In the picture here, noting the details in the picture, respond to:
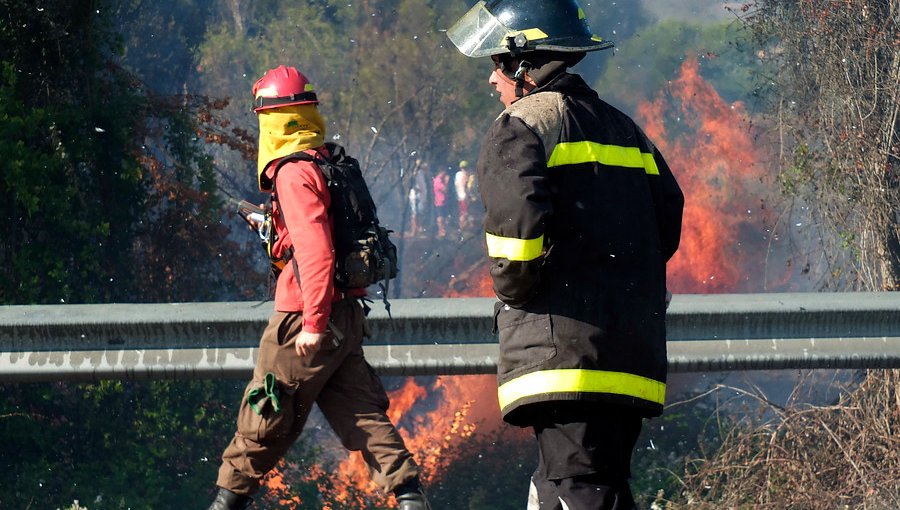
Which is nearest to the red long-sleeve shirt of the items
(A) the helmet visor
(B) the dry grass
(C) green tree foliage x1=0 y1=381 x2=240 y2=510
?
(A) the helmet visor

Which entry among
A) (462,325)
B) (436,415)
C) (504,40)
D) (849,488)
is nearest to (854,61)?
(849,488)

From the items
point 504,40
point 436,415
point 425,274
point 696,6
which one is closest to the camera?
point 504,40

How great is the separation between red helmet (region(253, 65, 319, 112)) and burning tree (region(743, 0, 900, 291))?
3774 mm

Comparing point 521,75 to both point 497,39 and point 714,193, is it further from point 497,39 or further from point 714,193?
point 714,193

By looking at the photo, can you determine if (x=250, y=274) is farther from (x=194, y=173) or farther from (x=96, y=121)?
(x=96, y=121)

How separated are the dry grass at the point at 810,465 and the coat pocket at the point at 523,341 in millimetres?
2128

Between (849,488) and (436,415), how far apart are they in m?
9.41

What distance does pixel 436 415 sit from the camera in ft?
46.2

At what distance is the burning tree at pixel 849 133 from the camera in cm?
664

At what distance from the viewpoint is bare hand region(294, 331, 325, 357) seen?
3891mm

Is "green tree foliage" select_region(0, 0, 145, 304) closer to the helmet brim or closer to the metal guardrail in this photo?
the metal guardrail

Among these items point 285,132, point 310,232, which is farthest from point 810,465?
point 285,132

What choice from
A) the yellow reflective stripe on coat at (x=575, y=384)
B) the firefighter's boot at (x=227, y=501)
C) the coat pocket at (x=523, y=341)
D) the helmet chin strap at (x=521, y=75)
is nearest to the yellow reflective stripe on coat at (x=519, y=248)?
the coat pocket at (x=523, y=341)

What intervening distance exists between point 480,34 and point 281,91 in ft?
3.45
